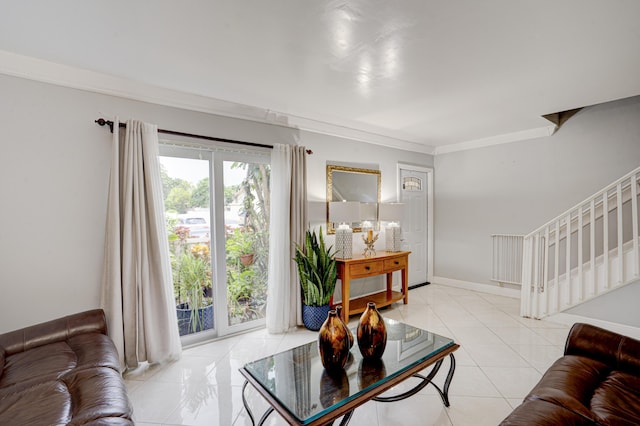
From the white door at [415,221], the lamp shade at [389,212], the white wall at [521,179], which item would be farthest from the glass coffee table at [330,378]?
the white wall at [521,179]

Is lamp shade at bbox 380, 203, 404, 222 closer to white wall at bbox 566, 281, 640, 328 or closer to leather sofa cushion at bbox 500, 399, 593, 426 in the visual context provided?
white wall at bbox 566, 281, 640, 328

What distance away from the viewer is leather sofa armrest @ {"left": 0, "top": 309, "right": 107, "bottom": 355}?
1807 mm

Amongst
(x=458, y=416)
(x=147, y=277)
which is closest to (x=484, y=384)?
(x=458, y=416)

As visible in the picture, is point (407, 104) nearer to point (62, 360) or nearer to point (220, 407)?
point (220, 407)

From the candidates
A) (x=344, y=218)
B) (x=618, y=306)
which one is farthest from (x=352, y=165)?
(x=618, y=306)

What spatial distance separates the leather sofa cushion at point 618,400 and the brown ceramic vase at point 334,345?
1.10 m

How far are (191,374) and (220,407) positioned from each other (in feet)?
1.78

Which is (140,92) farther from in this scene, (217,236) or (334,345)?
(334,345)

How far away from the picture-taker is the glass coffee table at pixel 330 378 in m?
1.36

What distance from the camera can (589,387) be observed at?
4.82 ft

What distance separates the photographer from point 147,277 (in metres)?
2.48

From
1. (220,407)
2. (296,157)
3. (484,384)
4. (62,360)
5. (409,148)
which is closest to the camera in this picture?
(62,360)

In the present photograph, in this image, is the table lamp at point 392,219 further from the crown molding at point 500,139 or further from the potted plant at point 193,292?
the potted plant at point 193,292

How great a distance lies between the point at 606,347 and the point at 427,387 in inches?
43.4
